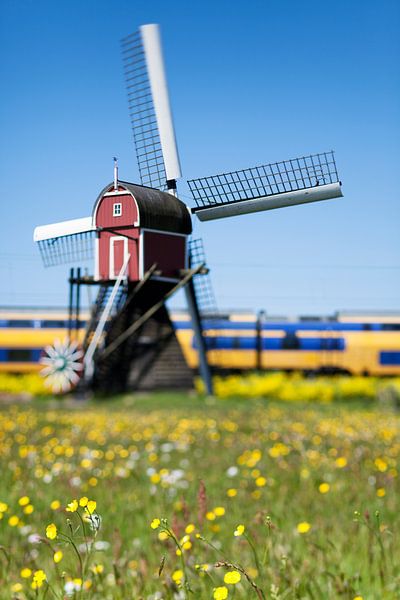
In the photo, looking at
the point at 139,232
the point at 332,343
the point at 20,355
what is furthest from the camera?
the point at 332,343

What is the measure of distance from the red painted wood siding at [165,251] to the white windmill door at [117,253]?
0.15ft

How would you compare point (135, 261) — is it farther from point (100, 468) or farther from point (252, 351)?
point (252, 351)

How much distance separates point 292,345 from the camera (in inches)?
1147

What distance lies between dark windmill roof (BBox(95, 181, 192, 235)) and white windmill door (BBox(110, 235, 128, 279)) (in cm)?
7

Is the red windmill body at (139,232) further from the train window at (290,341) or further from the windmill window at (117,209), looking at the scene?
the train window at (290,341)

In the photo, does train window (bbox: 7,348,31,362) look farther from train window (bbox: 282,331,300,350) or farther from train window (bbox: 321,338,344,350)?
train window (bbox: 321,338,344,350)

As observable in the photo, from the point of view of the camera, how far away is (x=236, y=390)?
82.0 ft

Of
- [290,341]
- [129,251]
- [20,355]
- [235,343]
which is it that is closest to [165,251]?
[129,251]

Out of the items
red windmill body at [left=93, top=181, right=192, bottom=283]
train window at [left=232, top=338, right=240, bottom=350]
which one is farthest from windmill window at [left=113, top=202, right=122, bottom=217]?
train window at [left=232, top=338, right=240, bottom=350]

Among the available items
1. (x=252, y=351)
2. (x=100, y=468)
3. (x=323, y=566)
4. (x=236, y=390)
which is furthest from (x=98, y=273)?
(x=252, y=351)

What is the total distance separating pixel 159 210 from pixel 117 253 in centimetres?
12

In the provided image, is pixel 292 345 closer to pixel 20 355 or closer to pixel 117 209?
pixel 20 355

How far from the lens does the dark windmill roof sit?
1398mm

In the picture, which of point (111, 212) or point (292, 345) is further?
point (292, 345)
